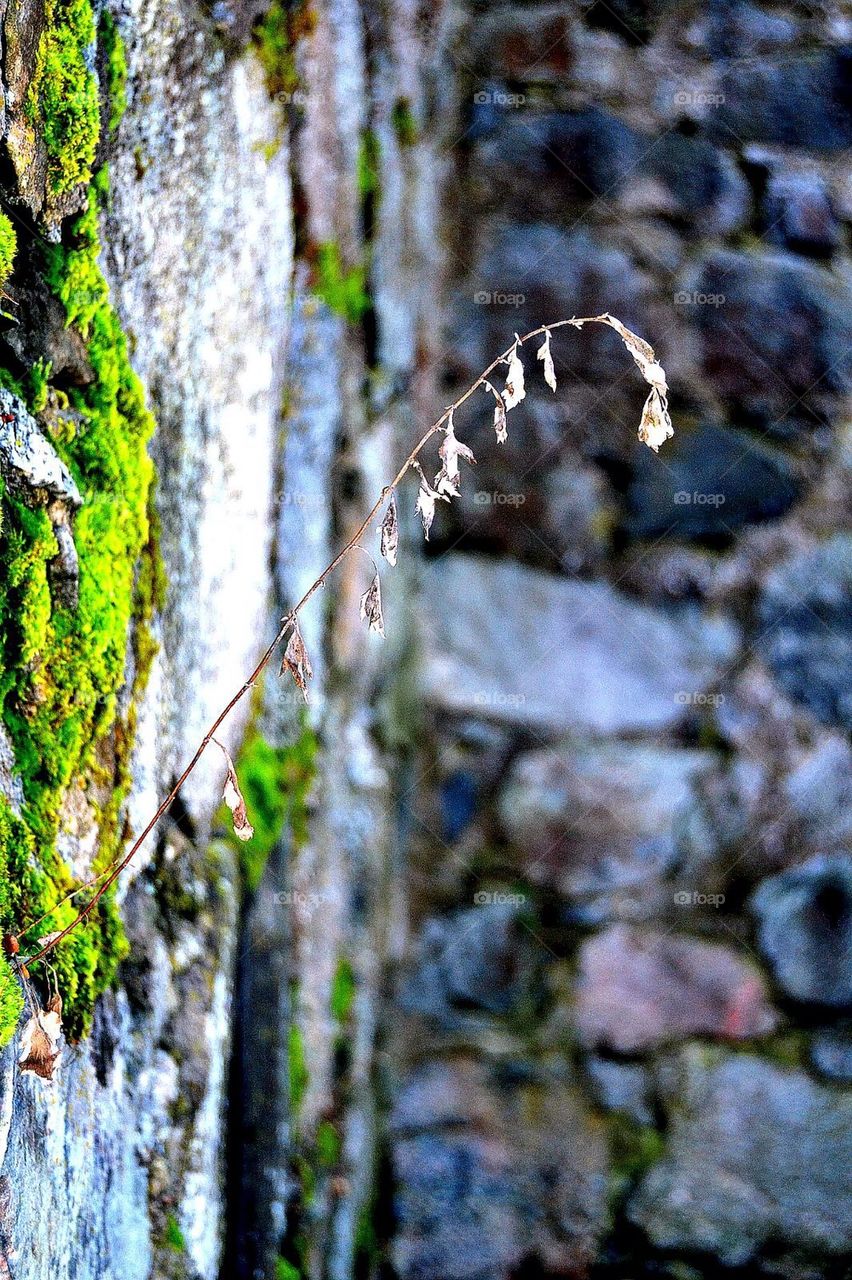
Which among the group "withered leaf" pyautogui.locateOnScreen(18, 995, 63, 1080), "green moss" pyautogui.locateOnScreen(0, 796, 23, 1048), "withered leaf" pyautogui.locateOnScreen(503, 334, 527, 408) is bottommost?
"withered leaf" pyautogui.locateOnScreen(18, 995, 63, 1080)

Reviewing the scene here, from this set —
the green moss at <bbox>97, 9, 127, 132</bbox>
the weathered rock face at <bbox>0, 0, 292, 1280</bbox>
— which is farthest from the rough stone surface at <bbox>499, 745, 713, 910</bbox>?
the green moss at <bbox>97, 9, 127, 132</bbox>

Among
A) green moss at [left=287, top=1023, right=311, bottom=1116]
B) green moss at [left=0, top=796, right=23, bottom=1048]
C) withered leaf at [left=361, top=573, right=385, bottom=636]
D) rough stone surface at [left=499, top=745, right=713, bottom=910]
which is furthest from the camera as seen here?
rough stone surface at [left=499, top=745, right=713, bottom=910]

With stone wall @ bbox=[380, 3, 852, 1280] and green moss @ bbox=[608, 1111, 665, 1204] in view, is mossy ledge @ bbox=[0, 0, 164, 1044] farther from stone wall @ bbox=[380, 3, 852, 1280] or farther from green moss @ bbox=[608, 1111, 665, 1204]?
green moss @ bbox=[608, 1111, 665, 1204]

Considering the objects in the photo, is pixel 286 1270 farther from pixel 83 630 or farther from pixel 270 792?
pixel 83 630

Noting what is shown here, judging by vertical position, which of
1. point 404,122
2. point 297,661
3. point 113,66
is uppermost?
point 404,122

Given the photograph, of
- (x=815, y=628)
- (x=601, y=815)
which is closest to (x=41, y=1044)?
(x=601, y=815)

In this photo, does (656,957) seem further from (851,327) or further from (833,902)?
(851,327)

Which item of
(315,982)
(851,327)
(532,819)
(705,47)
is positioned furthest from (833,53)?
(315,982)
